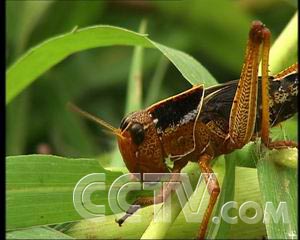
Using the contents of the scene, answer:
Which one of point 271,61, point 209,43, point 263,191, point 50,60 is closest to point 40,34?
point 209,43

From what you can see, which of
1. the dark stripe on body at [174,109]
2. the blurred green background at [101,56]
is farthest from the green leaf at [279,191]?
the blurred green background at [101,56]

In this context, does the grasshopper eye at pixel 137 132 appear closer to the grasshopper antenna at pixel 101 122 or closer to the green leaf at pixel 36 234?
the grasshopper antenna at pixel 101 122

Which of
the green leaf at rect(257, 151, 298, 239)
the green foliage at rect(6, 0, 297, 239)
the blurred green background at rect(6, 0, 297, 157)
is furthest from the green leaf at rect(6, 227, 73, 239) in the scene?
the blurred green background at rect(6, 0, 297, 157)

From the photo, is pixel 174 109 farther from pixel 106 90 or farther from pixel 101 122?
pixel 106 90

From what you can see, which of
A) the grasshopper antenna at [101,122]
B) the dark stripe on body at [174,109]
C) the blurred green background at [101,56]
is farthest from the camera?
the blurred green background at [101,56]

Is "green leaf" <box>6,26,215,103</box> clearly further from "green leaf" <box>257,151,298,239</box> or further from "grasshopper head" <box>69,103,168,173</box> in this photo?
"green leaf" <box>257,151,298,239</box>
